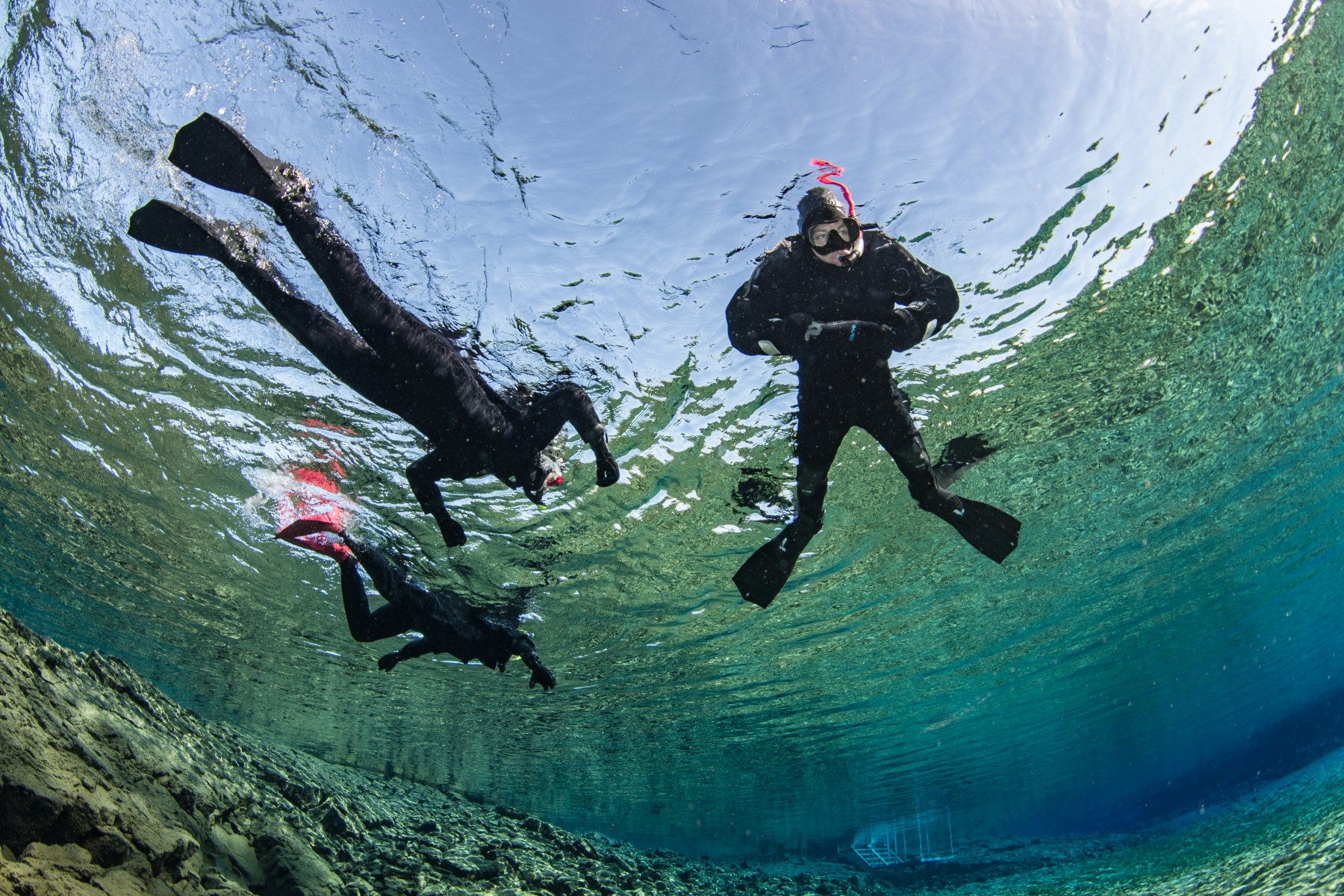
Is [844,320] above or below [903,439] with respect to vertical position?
above

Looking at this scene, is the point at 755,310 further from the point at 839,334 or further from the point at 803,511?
the point at 803,511

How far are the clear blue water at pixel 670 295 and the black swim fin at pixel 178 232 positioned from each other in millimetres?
1751

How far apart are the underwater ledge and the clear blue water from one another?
4044 mm

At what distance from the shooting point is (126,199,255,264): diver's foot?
4367 mm

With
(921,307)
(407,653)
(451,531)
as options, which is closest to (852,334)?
(921,307)

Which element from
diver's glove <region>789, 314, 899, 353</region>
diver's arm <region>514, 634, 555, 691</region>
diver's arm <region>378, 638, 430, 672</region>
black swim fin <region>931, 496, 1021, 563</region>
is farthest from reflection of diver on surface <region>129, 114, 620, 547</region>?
black swim fin <region>931, 496, 1021, 563</region>

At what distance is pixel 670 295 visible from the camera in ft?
23.5

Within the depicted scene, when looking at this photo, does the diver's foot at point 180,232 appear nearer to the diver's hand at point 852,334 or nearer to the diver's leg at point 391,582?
the diver's leg at point 391,582

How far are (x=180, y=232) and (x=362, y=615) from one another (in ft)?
16.5

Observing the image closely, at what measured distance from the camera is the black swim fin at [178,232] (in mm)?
→ 4371

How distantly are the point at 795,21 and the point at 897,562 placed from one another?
12.3 m

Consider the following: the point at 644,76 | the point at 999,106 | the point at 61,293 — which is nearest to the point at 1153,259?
the point at 999,106

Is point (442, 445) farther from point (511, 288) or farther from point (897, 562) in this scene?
point (897, 562)

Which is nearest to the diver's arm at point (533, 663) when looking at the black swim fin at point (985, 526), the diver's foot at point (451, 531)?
the diver's foot at point (451, 531)
